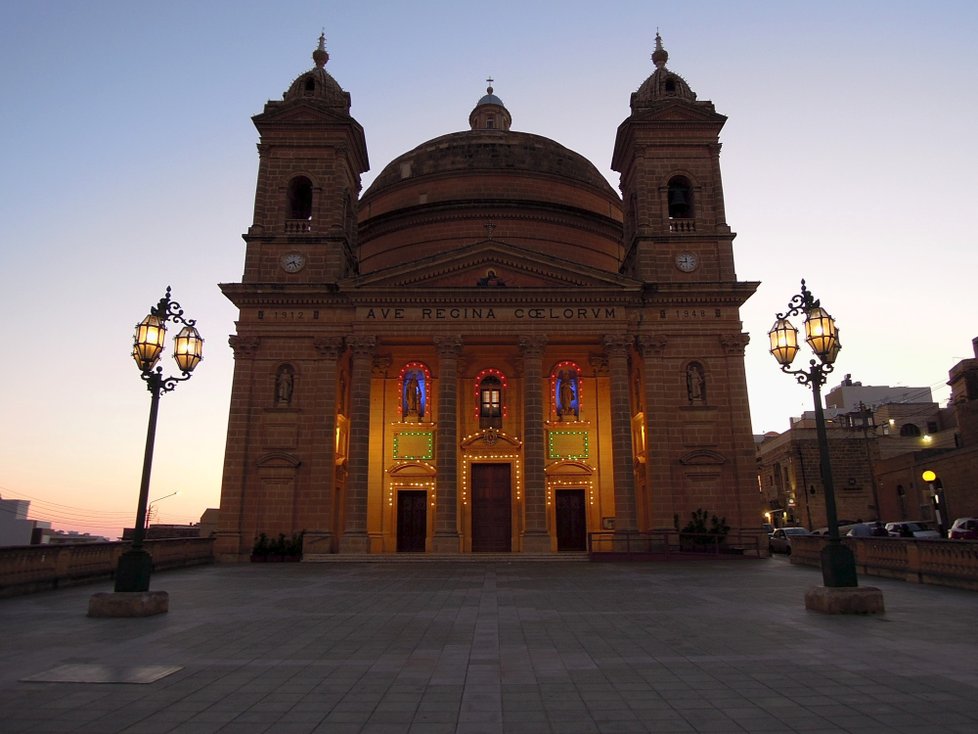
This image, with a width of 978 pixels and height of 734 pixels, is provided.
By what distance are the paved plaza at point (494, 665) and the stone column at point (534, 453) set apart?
14.2m

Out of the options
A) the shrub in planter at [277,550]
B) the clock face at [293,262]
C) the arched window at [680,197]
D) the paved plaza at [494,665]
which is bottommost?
the paved plaza at [494,665]

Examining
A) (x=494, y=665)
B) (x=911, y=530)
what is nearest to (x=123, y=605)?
(x=494, y=665)

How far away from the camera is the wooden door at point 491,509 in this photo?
33.9 metres

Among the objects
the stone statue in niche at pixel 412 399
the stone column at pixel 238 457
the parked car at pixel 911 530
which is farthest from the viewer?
the stone statue in niche at pixel 412 399

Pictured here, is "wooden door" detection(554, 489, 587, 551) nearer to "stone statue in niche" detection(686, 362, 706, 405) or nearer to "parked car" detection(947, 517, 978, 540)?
"stone statue in niche" detection(686, 362, 706, 405)

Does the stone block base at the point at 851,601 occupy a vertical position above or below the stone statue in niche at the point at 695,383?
below

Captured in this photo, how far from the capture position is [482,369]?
1425 inches

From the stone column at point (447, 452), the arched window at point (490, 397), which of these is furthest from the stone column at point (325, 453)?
the arched window at point (490, 397)

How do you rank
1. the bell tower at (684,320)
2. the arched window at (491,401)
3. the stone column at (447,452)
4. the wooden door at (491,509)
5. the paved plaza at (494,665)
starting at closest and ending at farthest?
the paved plaza at (494,665), the stone column at (447,452), the bell tower at (684,320), the wooden door at (491,509), the arched window at (491,401)

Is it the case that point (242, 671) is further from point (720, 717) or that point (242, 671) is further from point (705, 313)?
point (705, 313)

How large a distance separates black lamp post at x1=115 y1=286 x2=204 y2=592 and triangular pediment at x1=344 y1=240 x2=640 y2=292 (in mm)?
17474

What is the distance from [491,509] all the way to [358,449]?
303 inches

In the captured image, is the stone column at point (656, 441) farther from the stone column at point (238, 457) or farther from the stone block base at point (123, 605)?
the stone block base at point (123, 605)

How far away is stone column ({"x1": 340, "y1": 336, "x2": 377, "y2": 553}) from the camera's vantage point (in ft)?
98.4
